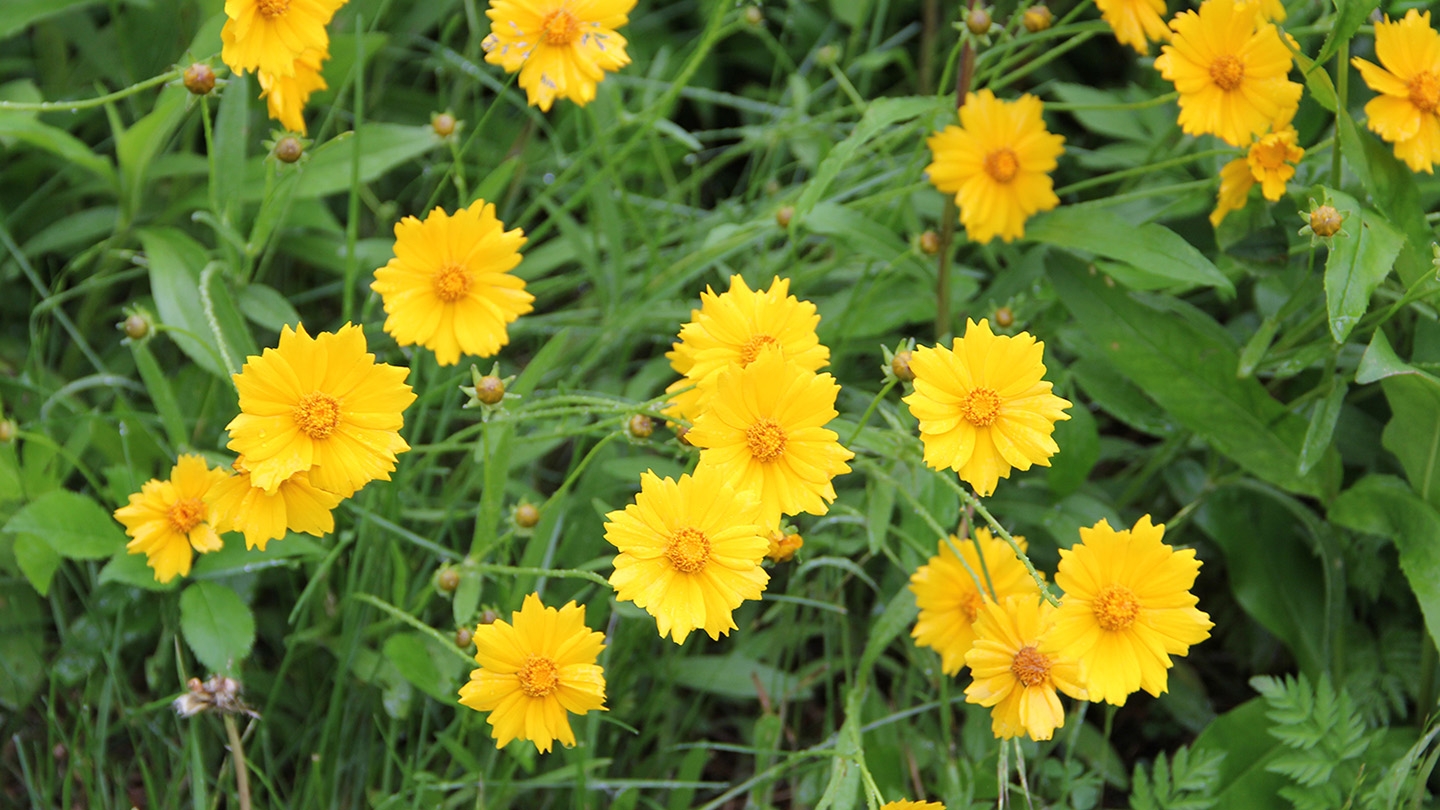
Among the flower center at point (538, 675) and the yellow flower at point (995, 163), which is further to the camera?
the yellow flower at point (995, 163)

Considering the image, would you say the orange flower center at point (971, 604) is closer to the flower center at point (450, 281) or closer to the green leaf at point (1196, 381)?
the green leaf at point (1196, 381)

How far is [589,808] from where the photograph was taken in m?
1.60

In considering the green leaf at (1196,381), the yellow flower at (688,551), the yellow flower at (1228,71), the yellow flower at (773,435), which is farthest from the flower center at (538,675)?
the yellow flower at (1228,71)

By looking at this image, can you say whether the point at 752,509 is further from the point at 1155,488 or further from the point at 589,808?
the point at 1155,488

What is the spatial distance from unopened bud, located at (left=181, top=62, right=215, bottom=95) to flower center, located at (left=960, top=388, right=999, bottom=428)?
93cm

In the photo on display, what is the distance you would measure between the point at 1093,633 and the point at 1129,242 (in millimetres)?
596

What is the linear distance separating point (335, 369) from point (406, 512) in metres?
0.46

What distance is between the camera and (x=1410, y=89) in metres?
1.52

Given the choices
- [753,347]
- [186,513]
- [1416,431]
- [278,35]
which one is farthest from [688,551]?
[1416,431]

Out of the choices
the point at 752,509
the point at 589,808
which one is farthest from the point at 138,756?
the point at 752,509

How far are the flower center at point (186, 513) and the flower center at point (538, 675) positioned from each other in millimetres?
464

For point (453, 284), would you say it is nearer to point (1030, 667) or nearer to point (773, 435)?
point (773, 435)

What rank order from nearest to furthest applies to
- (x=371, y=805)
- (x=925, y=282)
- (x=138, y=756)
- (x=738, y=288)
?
(x=738, y=288) → (x=138, y=756) → (x=371, y=805) → (x=925, y=282)

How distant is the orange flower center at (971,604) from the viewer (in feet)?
4.75
